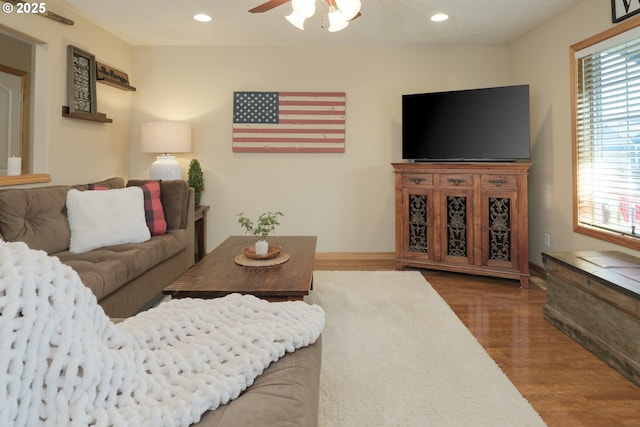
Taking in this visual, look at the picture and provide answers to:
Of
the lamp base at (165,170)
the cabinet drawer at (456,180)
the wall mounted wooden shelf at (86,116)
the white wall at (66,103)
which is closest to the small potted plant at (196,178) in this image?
the lamp base at (165,170)

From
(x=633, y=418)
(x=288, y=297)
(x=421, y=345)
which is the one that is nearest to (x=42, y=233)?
(x=288, y=297)

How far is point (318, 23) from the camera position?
3.70m

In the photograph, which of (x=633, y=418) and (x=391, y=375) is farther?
(x=391, y=375)

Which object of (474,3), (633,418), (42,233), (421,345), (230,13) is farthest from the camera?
(230,13)

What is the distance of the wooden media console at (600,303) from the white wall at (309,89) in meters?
2.11

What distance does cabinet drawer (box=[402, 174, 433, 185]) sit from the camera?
3.75 metres

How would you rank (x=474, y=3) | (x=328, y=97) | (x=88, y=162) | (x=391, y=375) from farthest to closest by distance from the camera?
1. (x=328, y=97)
2. (x=88, y=162)
3. (x=474, y=3)
4. (x=391, y=375)

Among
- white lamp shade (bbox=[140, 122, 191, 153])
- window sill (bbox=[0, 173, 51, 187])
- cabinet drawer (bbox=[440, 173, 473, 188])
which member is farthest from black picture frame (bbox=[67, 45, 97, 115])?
cabinet drawer (bbox=[440, 173, 473, 188])

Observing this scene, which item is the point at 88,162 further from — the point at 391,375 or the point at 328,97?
the point at 391,375

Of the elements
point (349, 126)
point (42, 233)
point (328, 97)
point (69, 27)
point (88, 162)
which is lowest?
point (42, 233)

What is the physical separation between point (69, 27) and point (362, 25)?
2.66 metres

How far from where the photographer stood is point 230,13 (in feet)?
11.4

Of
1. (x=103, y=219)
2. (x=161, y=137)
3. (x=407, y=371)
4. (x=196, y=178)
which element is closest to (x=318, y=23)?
(x=161, y=137)

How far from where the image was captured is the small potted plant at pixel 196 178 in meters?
4.24
